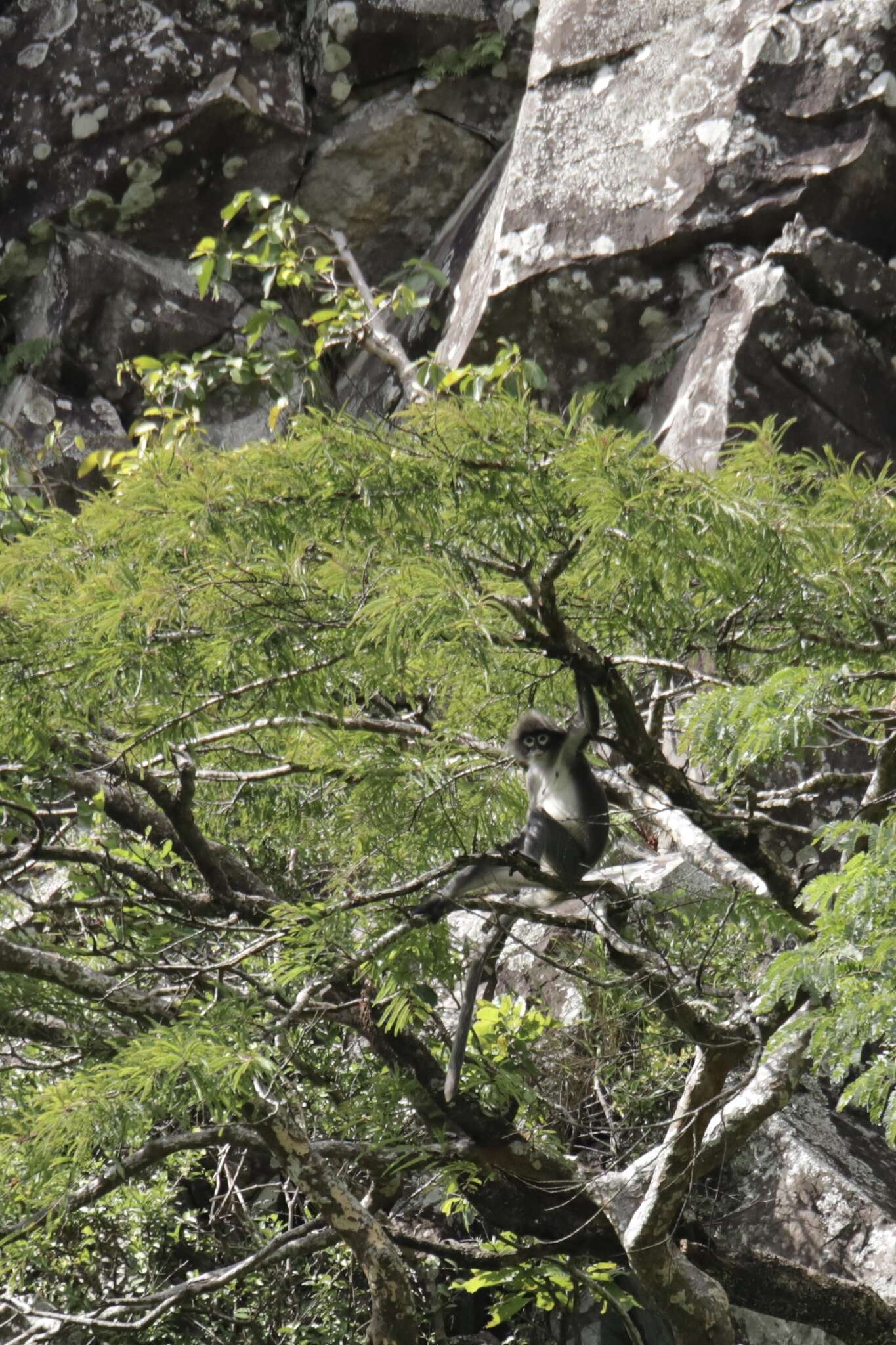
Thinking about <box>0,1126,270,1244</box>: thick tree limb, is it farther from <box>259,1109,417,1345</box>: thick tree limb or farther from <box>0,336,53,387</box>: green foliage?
<box>0,336,53,387</box>: green foliage

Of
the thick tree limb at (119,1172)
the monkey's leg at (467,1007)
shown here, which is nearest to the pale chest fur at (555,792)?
the monkey's leg at (467,1007)

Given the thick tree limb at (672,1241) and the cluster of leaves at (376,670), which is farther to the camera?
the thick tree limb at (672,1241)

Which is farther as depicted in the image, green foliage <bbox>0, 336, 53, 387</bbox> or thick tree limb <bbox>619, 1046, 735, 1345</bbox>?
green foliage <bbox>0, 336, 53, 387</bbox>

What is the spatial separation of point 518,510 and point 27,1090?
2229 mm

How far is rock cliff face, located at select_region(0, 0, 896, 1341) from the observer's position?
5598mm

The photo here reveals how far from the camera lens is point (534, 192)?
606cm

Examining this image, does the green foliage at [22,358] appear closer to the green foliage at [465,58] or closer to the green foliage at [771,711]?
the green foliage at [465,58]

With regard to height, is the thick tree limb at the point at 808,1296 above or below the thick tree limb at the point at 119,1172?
below

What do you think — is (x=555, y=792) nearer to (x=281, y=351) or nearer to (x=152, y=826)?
(x=152, y=826)

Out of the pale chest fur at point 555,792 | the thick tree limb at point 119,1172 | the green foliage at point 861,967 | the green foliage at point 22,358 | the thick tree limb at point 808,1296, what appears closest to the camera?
the green foliage at point 861,967

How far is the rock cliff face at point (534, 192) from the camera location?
560 cm

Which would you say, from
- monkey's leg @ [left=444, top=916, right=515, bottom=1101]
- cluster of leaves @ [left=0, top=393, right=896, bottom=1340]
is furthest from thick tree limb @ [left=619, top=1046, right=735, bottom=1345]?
monkey's leg @ [left=444, top=916, right=515, bottom=1101]

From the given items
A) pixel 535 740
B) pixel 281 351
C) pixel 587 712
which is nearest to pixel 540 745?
pixel 535 740

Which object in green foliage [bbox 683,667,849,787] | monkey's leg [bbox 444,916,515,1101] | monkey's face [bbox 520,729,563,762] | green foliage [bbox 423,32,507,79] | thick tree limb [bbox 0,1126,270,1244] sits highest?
green foliage [bbox 423,32,507,79]
